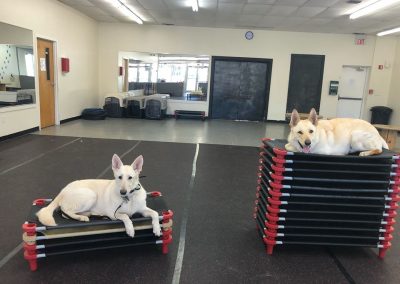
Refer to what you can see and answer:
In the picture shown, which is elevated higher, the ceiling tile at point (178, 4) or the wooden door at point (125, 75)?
the ceiling tile at point (178, 4)

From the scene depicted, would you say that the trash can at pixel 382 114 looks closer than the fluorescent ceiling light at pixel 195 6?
No

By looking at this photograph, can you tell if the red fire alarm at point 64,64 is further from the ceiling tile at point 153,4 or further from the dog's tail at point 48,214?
the dog's tail at point 48,214

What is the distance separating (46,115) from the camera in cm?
837

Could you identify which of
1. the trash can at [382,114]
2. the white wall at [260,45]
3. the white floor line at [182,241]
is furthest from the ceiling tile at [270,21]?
the white floor line at [182,241]

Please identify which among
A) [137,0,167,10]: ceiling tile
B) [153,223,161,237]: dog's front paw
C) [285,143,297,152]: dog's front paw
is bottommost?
[153,223,161,237]: dog's front paw

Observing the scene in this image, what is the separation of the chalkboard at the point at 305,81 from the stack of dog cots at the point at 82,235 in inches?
379

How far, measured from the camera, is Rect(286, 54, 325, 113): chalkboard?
36.1 ft

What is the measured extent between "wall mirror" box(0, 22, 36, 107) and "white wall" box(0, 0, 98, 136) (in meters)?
0.17

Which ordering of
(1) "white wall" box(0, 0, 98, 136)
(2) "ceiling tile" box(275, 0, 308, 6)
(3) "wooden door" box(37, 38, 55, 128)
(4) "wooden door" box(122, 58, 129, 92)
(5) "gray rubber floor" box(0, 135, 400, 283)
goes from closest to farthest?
(5) "gray rubber floor" box(0, 135, 400, 283) → (1) "white wall" box(0, 0, 98, 136) → (2) "ceiling tile" box(275, 0, 308, 6) → (3) "wooden door" box(37, 38, 55, 128) → (4) "wooden door" box(122, 58, 129, 92)

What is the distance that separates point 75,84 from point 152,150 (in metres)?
4.82

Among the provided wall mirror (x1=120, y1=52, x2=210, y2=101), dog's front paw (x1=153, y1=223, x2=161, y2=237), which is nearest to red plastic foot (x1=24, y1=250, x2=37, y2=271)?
dog's front paw (x1=153, y1=223, x2=161, y2=237)

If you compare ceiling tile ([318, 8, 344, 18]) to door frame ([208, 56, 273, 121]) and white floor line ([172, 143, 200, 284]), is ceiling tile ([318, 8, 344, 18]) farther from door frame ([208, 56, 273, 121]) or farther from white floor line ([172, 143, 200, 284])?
white floor line ([172, 143, 200, 284])

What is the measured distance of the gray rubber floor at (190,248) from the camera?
7.84 feet

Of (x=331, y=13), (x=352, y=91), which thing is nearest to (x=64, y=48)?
(x=331, y=13)
